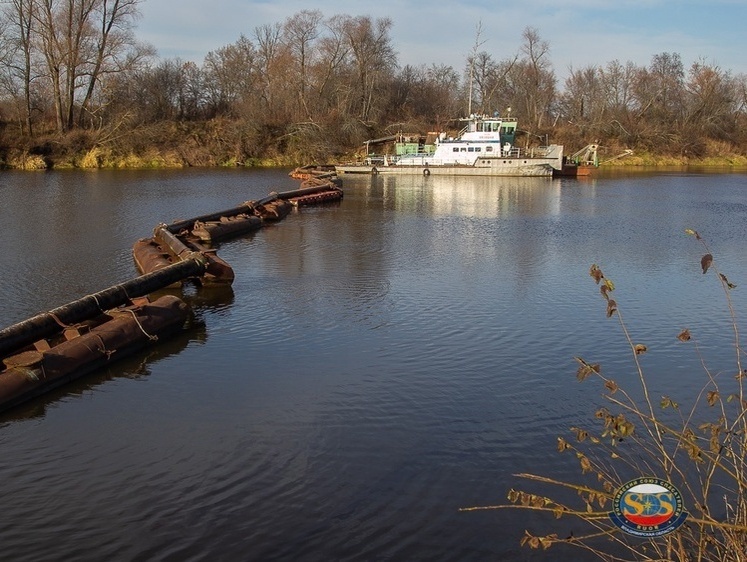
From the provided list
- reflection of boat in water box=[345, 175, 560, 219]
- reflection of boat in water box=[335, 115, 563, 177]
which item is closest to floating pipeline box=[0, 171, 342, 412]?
reflection of boat in water box=[345, 175, 560, 219]

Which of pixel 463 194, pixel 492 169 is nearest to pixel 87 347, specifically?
pixel 463 194

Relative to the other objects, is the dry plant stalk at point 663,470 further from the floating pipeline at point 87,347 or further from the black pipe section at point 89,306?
the black pipe section at point 89,306

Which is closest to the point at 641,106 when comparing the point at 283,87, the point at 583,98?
the point at 583,98

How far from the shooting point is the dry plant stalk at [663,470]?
3828mm

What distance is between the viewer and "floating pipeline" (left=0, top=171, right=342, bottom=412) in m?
9.12

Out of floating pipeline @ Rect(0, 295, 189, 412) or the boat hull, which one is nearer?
floating pipeline @ Rect(0, 295, 189, 412)

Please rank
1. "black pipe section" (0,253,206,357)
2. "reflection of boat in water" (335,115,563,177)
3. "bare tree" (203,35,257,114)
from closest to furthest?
1. "black pipe section" (0,253,206,357)
2. "reflection of boat in water" (335,115,563,177)
3. "bare tree" (203,35,257,114)

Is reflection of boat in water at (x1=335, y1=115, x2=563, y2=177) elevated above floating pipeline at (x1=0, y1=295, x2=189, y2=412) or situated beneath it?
elevated above

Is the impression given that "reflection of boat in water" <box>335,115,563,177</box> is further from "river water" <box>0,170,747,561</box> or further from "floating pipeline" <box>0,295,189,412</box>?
"floating pipeline" <box>0,295,189,412</box>

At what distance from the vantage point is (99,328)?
10688 millimetres

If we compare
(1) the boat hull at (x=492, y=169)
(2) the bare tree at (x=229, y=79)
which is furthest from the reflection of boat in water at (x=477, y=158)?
(2) the bare tree at (x=229, y=79)

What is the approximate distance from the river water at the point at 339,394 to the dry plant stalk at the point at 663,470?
1.27ft

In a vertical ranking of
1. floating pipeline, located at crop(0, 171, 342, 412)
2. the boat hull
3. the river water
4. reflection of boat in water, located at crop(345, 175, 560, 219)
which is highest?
the boat hull

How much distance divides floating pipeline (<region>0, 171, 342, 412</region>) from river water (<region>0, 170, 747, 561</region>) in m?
0.26
